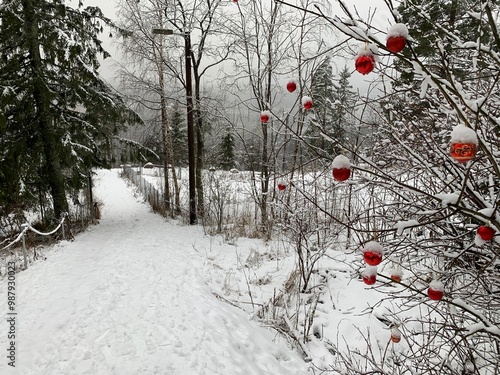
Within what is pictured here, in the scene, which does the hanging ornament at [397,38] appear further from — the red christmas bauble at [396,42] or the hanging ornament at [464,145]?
the hanging ornament at [464,145]

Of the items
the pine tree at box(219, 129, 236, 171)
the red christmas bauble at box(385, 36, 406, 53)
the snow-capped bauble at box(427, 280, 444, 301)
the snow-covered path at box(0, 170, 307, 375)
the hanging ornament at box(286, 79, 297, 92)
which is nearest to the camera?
the red christmas bauble at box(385, 36, 406, 53)

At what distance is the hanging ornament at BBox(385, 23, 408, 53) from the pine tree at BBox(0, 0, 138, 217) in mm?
9637

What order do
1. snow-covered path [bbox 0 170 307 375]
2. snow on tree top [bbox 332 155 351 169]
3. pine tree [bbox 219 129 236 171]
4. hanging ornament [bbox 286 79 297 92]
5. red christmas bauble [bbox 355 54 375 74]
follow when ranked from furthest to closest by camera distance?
1. pine tree [bbox 219 129 236 171]
2. snow-covered path [bbox 0 170 307 375]
3. hanging ornament [bbox 286 79 297 92]
4. snow on tree top [bbox 332 155 351 169]
5. red christmas bauble [bbox 355 54 375 74]

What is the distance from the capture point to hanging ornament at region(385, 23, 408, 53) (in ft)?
3.43

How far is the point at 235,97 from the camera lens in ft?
31.8

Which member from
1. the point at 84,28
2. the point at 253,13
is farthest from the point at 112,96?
the point at 253,13

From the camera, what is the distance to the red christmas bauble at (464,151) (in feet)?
2.86

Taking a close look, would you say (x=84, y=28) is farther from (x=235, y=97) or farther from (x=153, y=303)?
(x=153, y=303)

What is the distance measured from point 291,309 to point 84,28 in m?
10.4

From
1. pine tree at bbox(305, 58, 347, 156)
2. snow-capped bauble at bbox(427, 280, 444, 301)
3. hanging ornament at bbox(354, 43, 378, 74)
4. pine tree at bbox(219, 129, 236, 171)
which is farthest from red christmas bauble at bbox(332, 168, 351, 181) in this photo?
pine tree at bbox(219, 129, 236, 171)

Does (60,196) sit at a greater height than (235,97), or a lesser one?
lesser

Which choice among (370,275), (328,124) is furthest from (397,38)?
(328,124)

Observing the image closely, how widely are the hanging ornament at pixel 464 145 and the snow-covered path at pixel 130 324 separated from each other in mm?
3387

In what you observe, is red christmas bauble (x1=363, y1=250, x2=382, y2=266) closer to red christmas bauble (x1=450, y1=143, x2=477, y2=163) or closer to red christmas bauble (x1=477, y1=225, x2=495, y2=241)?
red christmas bauble (x1=477, y1=225, x2=495, y2=241)
